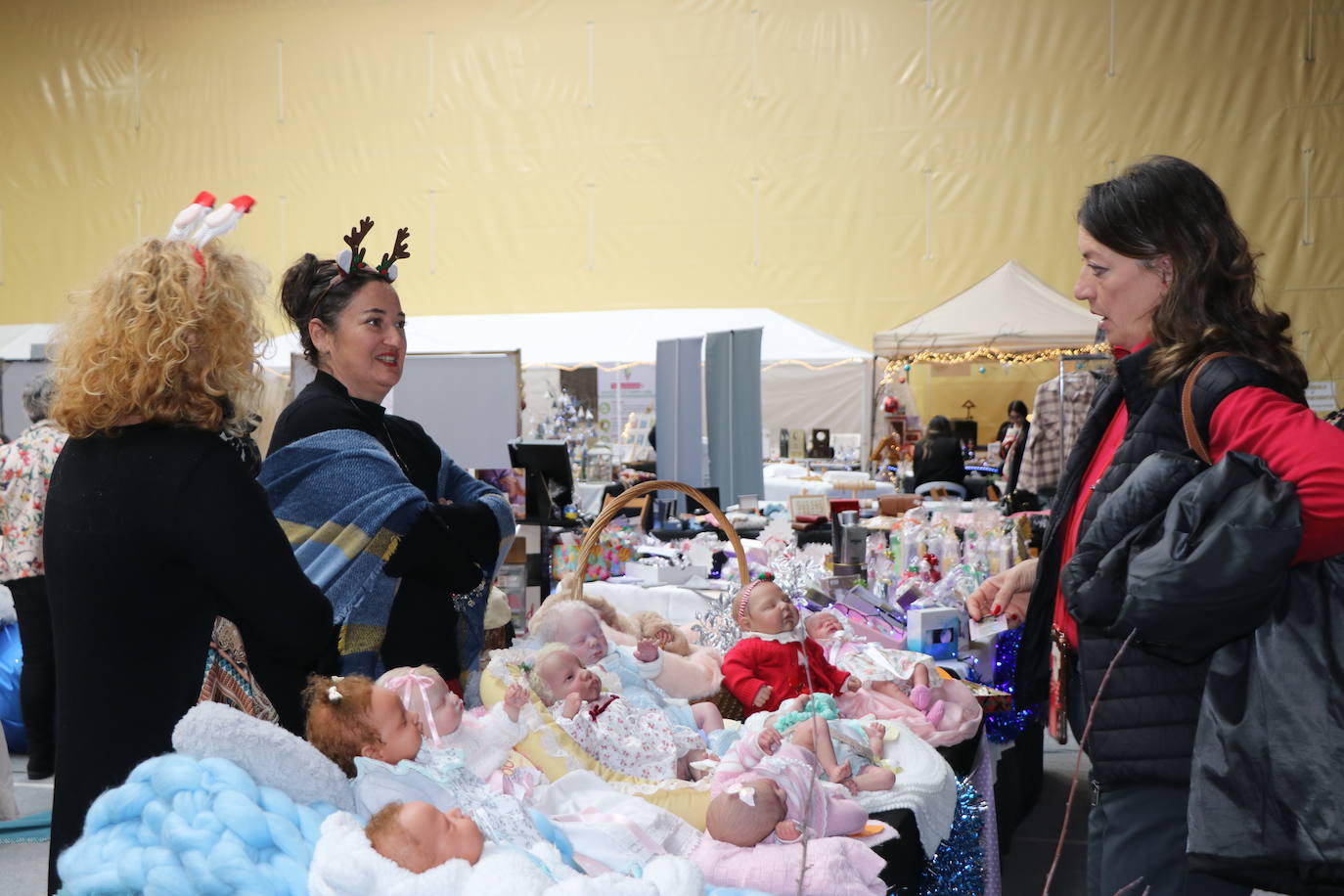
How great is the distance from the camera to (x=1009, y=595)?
2129mm

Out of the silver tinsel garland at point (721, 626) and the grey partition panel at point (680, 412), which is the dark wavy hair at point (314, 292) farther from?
the grey partition panel at point (680, 412)

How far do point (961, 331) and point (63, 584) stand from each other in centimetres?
897

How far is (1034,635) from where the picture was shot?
6.21ft

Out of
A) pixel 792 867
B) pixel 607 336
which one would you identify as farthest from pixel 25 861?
pixel 607 336

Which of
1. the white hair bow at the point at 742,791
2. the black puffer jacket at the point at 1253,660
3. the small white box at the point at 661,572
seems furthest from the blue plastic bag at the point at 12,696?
the black puffer jacket at the point at 1253,660

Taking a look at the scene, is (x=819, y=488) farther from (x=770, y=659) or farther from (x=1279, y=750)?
(x=1279, y=750)

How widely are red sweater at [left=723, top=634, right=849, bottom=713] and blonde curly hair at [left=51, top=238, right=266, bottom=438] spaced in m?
1.49

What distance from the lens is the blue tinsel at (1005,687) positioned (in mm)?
3127

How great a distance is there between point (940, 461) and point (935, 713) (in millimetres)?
5791

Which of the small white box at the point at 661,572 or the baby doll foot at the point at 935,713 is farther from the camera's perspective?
the small white box at the point at 661,572

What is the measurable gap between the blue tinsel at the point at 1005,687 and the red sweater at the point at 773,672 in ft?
1.74

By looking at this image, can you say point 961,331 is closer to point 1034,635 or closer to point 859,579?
point 859,579

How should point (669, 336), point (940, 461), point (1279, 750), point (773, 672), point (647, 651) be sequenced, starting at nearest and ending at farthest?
point (1279, 750), point (647, 651), point (773, 672), point (940, 461), point (669, 336)

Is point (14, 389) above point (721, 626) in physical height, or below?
above
